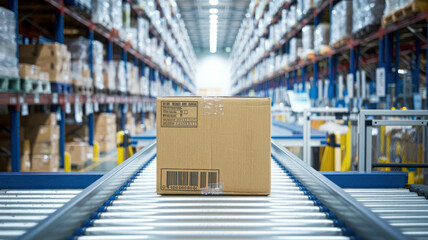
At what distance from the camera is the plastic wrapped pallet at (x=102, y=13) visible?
19.0 feet

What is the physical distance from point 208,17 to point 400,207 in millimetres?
19215

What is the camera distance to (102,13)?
606 cm

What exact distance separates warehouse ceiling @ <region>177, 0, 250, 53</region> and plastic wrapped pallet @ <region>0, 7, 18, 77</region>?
1332 centimetres

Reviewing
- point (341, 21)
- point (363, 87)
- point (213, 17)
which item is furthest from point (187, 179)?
point (213, 17)

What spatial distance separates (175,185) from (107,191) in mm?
279

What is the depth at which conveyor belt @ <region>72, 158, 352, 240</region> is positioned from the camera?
1.16 metres

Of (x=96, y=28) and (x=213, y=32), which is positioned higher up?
(x=213, y=32)

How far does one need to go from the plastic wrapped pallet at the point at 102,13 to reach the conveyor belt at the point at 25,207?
470 centimetres

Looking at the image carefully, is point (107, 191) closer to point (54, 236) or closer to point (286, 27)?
point (54, 236)

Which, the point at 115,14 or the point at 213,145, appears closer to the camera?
the point at 213,145

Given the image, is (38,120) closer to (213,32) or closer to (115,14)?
(115,14)

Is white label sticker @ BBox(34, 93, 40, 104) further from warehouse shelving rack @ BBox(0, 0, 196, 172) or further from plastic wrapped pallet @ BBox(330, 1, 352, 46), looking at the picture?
plastic wrapped pallet @ BBox(330, 1, 352, 46)

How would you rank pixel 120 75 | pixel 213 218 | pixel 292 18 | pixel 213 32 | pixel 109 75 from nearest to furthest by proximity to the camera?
pixel 213 218 → pixel 109 75 → pixel 120 75 → pixel 292 18 → pixel 213 32

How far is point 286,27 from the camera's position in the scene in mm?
9008
